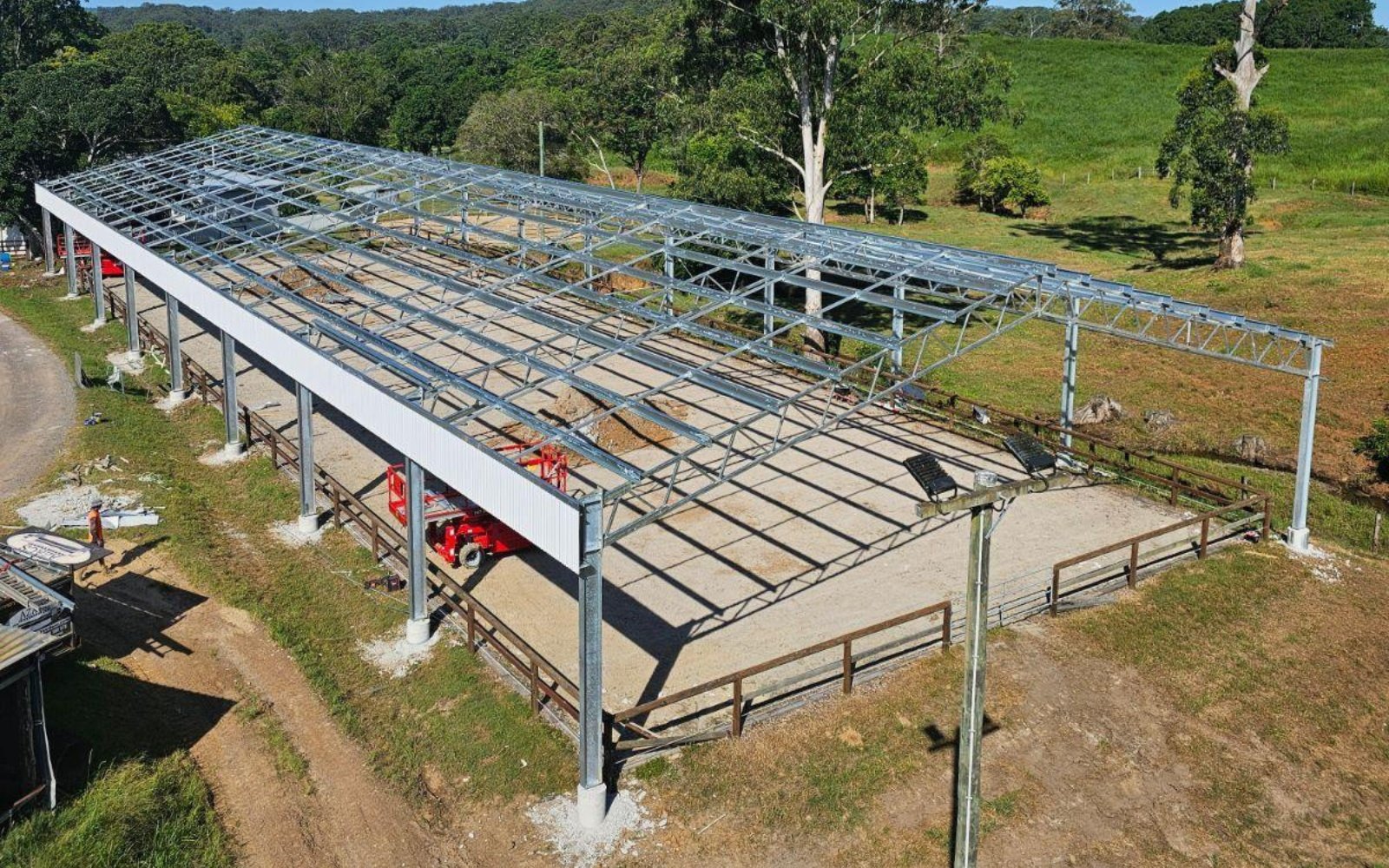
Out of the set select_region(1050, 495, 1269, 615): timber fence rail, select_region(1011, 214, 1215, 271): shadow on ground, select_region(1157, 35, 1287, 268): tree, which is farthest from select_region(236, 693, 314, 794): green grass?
select_region(1011, 214, 1215, 271): shadow on ground

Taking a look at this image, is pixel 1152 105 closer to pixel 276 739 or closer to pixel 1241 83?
pixel 1241 83

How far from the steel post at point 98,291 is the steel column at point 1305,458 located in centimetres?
3319

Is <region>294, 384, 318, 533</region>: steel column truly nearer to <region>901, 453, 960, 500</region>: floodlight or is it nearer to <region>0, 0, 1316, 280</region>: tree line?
<region>901, 453, 960, 500</region>: floodlight

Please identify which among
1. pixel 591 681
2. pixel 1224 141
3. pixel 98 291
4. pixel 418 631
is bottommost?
pixel 418 631

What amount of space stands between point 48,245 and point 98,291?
876 cm

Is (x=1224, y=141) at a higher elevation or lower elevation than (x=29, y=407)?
higher

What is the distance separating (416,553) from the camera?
15.8 m

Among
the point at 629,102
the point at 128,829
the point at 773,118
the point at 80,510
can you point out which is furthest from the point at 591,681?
the point at 629,102

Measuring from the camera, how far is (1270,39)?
109 m

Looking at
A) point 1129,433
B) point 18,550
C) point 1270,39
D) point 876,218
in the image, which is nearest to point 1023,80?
point 876,218

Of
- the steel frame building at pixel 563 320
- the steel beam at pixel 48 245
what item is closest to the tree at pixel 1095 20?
the steel frame building at pixel 563 320

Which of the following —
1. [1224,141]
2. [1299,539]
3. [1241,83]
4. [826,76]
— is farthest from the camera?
[1241,83]

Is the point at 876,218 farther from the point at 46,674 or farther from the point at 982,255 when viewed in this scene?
the point at 46,674

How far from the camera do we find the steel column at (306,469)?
61.9ft
